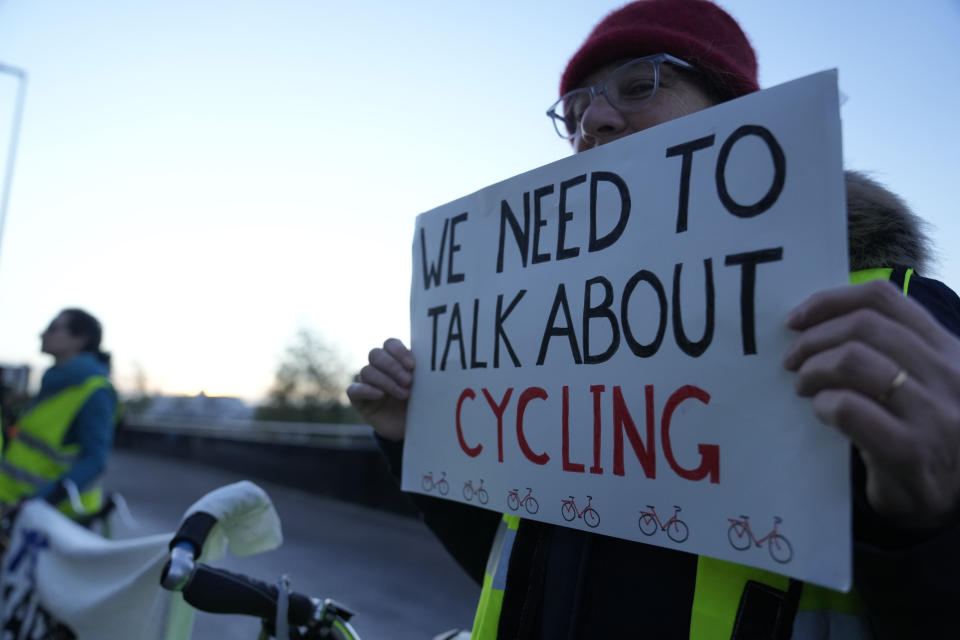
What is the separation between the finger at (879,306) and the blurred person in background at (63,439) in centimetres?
400

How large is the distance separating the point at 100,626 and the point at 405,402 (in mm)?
1548

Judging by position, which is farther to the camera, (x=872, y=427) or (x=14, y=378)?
(x=14, y=378)

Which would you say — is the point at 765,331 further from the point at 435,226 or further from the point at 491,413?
the point at 435,226

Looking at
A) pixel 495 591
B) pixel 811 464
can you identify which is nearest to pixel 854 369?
pixel 811 464

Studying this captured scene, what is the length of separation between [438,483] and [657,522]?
0.56 meters

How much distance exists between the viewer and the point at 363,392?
155 cm

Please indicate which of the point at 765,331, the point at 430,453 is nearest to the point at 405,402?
the point at 430,453

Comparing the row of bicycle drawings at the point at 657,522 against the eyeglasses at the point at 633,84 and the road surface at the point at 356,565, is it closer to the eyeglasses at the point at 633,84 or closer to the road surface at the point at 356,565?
the eyeglasses at the point at 633,84

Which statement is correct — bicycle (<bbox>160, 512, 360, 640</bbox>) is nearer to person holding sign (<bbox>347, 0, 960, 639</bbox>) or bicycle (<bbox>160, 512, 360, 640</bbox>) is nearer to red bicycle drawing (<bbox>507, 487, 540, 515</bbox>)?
person holding sign (<bbox>347, 0, 960, 639</bbox>)

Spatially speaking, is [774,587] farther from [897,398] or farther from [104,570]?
[104,570]

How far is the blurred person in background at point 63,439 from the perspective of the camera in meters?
3.91

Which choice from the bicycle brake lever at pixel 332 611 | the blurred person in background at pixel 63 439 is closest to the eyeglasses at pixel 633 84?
the bicycle brake lever at pixel 332 611

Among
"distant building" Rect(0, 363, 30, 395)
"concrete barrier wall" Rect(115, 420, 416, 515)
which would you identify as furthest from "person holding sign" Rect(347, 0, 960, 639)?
"distant building" Rect(0, 363, 30, 395)

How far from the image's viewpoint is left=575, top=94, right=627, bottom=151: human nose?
1.34 meters
